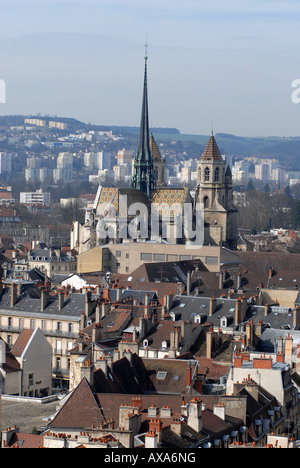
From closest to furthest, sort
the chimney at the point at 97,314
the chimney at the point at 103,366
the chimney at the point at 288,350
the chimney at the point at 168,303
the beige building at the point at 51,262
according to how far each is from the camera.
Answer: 1. the chimney at the point at 103,366
2. the chimney at the point at 288,350
3. the chimney at the point at 97,314
4. the chimney at the point at 168,303
5. the beige building at the point at 51,262

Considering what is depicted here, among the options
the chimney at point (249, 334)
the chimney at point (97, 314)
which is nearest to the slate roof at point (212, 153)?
the chimney at point (97, 314)

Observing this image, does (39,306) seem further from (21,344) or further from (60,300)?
(21,344)

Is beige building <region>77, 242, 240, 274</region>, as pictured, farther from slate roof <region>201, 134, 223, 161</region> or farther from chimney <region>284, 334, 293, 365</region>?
chimney <region>284, 334, 293, 365</region>

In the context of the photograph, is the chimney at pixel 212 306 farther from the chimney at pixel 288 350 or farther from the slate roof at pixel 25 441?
the slate roof at pixel 25 441

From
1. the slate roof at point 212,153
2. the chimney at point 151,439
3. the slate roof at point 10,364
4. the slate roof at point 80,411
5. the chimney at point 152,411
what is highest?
the slate roof at point 212,153

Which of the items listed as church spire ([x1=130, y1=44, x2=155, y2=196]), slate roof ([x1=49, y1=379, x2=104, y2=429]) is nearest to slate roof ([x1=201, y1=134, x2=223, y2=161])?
church spire ([x1=130, y1=44, x2=155, y2=196])
